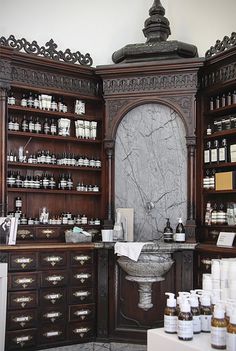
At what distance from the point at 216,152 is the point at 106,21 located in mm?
2189

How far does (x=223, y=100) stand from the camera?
17.0ft

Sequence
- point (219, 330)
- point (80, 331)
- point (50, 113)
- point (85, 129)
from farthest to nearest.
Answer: point (85, 129) < point (50, 113) < point (80, 331) < point (219, 330)

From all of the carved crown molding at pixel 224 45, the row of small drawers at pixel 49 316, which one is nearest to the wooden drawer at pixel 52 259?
the row of small drawers at pixel 49 316

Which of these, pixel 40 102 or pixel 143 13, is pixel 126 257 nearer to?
pixel 40 102

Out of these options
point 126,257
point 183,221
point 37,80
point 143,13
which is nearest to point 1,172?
point 37,80

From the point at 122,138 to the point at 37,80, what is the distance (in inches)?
43.1

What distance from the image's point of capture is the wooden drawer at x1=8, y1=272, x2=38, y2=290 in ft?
14.6

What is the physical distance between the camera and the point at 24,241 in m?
5.03

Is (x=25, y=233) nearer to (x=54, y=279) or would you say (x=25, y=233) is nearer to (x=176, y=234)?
(x=54, y=279)

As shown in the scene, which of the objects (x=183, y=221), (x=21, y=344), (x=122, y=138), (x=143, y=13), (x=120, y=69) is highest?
(x=143, y=13)

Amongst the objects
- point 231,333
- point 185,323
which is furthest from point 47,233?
point 231,333

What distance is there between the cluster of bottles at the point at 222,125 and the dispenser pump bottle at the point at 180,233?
1044 mm

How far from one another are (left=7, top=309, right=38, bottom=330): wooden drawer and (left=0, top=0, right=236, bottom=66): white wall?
2960 millimetres

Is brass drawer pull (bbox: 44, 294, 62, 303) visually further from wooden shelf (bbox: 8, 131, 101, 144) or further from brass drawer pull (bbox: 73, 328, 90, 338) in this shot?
wooden shelf (bbox: 8, 131, 101, 144)
